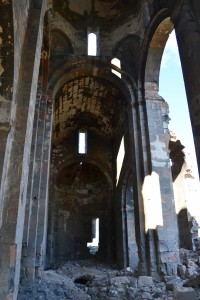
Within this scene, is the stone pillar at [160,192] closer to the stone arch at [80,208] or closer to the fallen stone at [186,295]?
the fallen stone at [186,295]

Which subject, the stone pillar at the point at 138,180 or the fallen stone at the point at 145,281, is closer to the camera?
the fallen stone at the point at 145,281

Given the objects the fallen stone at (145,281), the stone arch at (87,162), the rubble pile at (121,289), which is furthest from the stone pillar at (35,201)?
the stone arch at (87,162)

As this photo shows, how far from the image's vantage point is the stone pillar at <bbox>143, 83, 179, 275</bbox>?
22.1 ft

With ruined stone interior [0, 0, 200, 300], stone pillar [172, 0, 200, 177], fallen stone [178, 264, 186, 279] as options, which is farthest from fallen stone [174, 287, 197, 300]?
fallen stone [178, 264, 186, 279]

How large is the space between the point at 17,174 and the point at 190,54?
3.43m

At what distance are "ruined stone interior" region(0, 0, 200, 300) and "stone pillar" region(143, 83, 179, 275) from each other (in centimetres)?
3

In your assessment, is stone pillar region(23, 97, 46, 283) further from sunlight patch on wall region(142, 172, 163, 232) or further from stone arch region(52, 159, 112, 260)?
stone arch region(52, 159, 112, 260)

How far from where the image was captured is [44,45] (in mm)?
8273

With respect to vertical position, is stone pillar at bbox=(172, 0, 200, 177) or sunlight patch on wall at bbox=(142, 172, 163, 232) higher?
stone pillar at bbox=(172, 0, 200, 177)

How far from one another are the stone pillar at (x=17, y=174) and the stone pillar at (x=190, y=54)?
8.77 feet

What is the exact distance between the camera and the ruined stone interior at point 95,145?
389 cm

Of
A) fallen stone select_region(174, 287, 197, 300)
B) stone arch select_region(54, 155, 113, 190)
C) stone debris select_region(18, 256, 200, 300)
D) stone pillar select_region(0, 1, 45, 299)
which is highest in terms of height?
stone arch select_region(54, 155, 113, 190)

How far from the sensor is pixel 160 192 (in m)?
7.31

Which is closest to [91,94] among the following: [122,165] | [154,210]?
[122,165]
